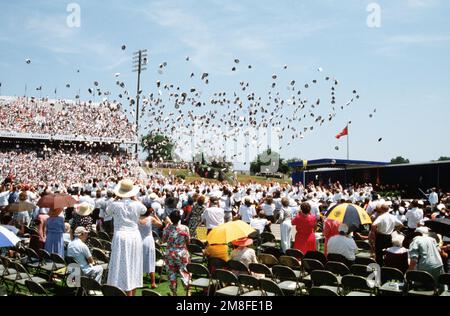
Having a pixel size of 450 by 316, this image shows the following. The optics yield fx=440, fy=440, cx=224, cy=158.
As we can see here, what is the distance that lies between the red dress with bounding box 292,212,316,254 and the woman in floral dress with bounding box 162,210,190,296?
2.58 m

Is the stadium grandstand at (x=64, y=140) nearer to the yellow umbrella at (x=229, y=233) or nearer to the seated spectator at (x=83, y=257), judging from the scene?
the seated spectator at (x=83, y=257)

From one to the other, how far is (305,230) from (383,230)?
5.18 feet

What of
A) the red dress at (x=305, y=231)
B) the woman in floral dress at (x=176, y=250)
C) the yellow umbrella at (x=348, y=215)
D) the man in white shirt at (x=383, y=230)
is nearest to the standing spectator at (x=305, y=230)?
the red dress at (x=305, y=231)

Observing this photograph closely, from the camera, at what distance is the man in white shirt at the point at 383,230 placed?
29.0 ft

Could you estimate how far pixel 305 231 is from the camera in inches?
346

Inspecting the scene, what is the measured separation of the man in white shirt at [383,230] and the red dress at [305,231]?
1.31m

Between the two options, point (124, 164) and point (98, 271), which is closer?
point (98, 271)

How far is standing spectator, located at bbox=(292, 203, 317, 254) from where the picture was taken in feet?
28.3
